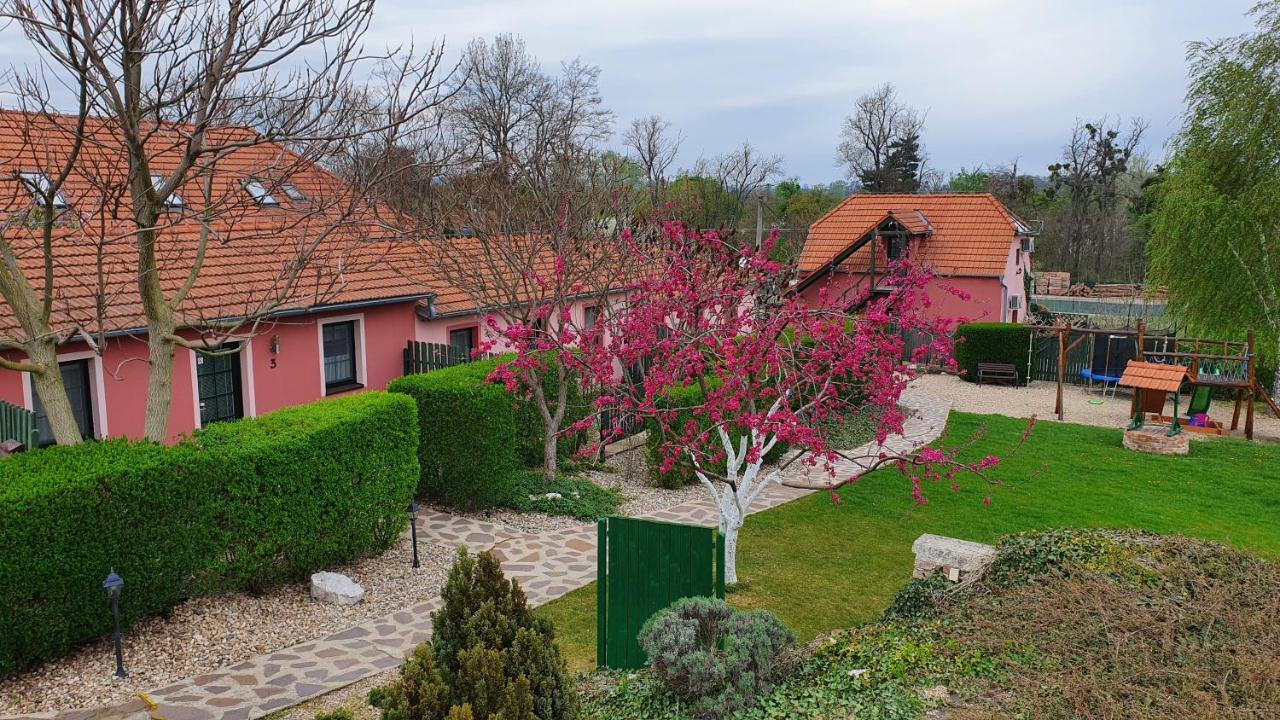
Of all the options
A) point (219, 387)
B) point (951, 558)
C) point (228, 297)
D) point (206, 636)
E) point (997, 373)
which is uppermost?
point (228, 297)

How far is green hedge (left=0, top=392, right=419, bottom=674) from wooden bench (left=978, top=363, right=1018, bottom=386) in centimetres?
1827

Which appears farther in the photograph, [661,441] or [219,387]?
[661,441]

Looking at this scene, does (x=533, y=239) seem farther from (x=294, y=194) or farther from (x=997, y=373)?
(x=997, y=373)

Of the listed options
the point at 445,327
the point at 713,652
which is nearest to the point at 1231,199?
the point at 445,327

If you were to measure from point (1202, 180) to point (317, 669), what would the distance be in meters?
22.5

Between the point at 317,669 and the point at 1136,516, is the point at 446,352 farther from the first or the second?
the point at 1136,516

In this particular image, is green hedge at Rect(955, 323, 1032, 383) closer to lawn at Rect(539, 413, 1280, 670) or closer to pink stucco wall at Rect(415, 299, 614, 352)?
lawn at Rect(539, 413, 1280, 670)

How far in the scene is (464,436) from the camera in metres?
11.3

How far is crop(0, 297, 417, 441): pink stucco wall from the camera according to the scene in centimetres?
1108

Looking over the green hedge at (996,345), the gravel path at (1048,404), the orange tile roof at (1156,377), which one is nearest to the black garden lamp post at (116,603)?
the orange tile roof at (1156,377)

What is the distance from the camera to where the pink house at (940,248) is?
28312mm

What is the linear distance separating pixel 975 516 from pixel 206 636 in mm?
9613

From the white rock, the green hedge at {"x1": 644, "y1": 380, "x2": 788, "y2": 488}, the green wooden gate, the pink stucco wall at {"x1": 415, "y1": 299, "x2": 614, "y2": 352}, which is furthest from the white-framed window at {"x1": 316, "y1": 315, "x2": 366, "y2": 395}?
the green wooden gate

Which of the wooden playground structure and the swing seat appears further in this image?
the swing seat
